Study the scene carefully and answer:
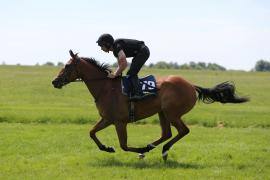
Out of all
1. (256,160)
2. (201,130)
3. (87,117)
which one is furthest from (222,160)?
(87,117)

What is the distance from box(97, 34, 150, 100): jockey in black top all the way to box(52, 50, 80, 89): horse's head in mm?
721

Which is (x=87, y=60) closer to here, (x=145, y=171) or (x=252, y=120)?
(x=145, y=171)

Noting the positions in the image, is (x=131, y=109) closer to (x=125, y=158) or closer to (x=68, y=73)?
(x=125, y=158)

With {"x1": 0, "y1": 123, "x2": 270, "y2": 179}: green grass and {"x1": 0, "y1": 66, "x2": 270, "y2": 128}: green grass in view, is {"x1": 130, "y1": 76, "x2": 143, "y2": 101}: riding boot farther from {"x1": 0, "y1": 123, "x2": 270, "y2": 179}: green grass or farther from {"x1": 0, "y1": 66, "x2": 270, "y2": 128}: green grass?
{"x1": 0, "y1": 66, "x2": 270, "y2": 128}: green grass

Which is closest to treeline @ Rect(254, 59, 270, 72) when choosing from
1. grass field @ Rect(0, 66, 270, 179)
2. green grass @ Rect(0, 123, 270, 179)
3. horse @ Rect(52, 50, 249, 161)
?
grass field @ Rect(0, 66, 270, 179)

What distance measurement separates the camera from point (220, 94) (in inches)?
529

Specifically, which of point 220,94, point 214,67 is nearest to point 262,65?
point 214,67

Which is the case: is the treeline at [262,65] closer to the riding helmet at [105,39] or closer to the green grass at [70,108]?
the green grass at [70,108]

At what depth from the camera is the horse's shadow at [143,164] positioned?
37.8ft

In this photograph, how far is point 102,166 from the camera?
11.5 meters

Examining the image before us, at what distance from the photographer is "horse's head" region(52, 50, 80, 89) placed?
40.3 ft

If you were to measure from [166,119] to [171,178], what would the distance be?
2708mm

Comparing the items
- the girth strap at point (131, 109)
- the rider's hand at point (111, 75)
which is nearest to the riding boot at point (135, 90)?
the girth strap at point (131, 109)

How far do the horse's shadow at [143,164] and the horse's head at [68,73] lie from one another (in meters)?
2.05
